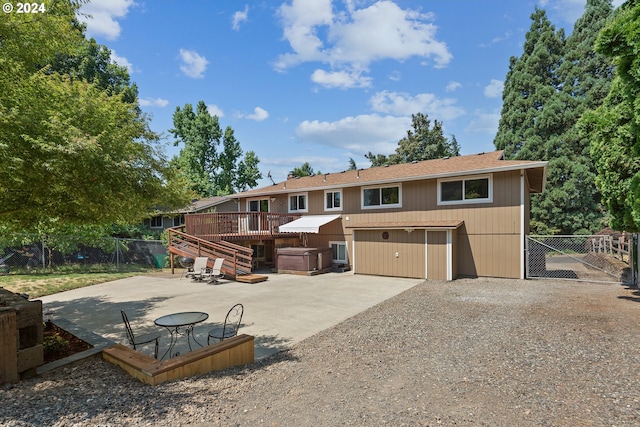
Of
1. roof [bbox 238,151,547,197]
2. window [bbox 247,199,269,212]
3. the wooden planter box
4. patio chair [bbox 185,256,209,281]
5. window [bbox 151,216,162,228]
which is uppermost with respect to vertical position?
roof [bbox 238,151,547,197]

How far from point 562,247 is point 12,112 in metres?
31.8

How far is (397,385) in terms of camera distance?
13.3 ft

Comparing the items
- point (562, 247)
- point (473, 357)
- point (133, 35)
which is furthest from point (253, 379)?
point (562, 247)

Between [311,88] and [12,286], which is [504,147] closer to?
[311,88]

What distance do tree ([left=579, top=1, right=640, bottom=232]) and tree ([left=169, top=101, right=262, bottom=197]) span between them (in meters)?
34.0

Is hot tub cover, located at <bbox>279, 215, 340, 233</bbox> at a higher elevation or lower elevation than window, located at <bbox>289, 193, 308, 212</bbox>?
lower

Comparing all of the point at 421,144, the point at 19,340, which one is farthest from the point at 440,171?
the point at 421,144

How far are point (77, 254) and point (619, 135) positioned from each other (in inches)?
958

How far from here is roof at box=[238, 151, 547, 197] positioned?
12.2 metres

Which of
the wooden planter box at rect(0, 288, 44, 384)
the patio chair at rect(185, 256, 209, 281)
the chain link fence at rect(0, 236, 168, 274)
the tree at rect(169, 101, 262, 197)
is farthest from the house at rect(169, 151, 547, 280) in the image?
the tree at rect(169, 101, 262, 197)

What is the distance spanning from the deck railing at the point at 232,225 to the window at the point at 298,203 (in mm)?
1459

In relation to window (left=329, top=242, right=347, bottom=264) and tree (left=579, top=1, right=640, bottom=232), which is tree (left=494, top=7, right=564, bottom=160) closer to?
tree (left=579, top=1, right=640, bottom=232)

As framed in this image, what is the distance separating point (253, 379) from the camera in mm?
4359

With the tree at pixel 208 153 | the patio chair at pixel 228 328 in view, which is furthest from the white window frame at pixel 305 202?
the tree at pixel 208 153
